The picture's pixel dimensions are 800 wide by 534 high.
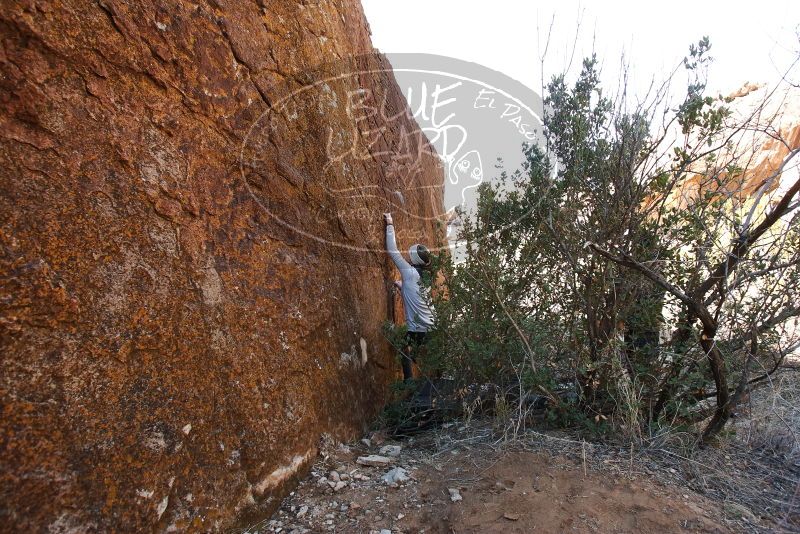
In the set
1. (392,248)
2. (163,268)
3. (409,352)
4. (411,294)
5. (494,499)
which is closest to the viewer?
(163,268)

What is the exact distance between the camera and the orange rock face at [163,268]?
70.4 inches

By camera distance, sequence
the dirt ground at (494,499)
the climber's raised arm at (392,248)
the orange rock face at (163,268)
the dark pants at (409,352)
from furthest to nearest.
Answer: the climber's raised arm at (392,248)
the dark pants at (409,352)
the dirt ground at (494,499)
the orange rock face at (163,268)

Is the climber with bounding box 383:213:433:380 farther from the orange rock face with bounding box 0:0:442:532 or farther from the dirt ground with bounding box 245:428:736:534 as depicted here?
the dirt ground with bounding box 245:428:736:534

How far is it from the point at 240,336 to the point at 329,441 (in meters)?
1.00

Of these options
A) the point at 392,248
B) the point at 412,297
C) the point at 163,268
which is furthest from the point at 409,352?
the point at 163,268

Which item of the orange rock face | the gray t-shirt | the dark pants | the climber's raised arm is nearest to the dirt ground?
the orange rock face

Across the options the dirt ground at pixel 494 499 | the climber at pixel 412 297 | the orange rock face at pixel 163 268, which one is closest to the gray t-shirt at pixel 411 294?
the climber at pixel 412 297

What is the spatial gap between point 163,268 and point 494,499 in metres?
2.06

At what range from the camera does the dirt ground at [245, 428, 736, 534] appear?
2398 mm

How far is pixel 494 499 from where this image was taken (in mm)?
2592

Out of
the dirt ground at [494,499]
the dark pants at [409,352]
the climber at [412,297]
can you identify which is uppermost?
the climber at [412,297]

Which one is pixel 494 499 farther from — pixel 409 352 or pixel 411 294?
pixel 411 294

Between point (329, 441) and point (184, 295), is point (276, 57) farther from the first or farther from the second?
point (329, 441)

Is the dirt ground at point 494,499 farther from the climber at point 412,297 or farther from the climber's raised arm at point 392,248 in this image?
the climber's raised arm at point 392,248
